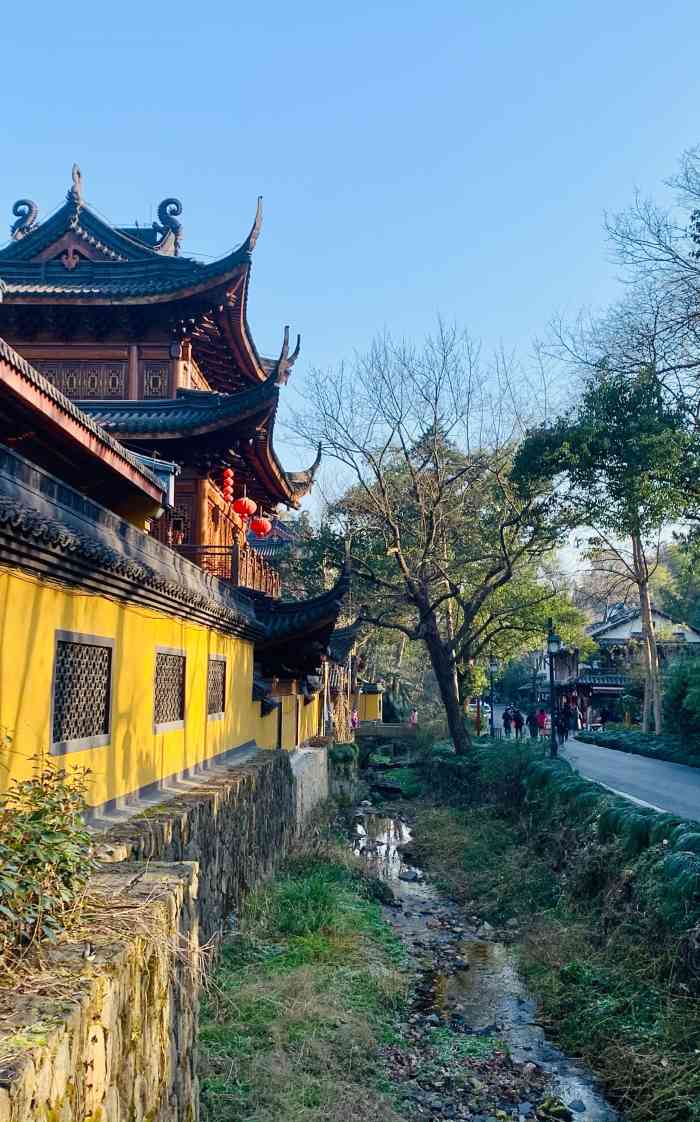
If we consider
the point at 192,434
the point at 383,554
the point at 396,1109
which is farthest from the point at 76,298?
the point at 383,554

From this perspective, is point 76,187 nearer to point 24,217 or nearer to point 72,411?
point 24,217

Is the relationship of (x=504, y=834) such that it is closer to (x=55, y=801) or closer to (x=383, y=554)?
(x=383, y=554)

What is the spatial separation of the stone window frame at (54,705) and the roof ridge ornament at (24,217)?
10998mm

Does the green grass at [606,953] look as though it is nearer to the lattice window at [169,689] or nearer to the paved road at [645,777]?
the paved road at [645,777]

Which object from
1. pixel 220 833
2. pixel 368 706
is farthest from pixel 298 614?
pixel 368 706

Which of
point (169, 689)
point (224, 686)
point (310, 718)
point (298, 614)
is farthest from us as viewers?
point (310, 718)

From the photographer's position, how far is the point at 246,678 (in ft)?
47.3

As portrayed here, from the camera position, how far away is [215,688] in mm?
11969

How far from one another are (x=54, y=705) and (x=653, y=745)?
2334 centimetres

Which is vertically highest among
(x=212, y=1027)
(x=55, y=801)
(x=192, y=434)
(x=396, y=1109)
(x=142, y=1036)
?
(x=192, y=434)

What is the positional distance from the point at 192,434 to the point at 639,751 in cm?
1920

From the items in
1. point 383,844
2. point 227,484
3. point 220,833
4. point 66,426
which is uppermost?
point 227,484

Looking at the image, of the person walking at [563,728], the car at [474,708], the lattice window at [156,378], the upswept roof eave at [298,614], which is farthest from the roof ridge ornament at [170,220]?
the car at [474,708]

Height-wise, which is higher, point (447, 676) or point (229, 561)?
point (229, 561)
